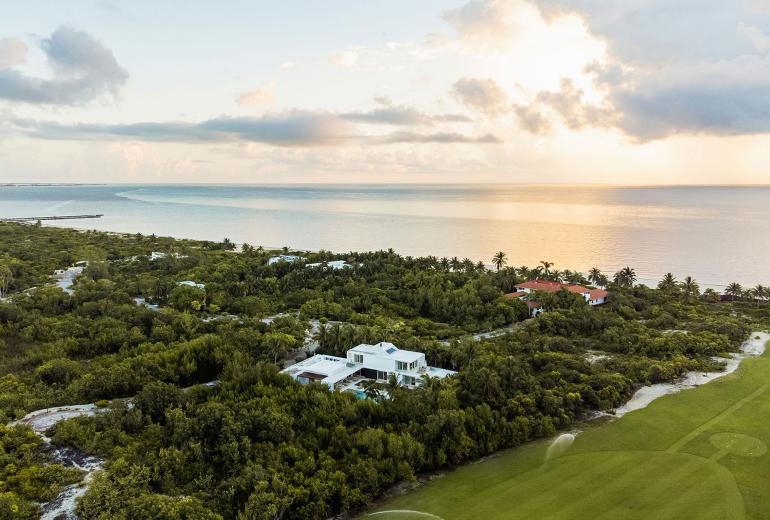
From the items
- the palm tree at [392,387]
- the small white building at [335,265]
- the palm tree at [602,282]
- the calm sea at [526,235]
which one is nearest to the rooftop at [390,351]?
the palm tree at [392,387]

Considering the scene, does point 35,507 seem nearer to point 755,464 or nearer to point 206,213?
point 755,464

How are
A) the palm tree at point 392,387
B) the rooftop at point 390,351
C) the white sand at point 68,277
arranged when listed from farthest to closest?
the white sand at point 68,277
the rooftop at point 390,351
the palm tree at point 392,387

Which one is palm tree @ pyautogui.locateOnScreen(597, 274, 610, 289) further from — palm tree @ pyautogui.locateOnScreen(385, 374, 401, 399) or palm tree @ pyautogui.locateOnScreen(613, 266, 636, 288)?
palm tree @ pyautogui.locateOnScreen(385, 374, 401, 399)

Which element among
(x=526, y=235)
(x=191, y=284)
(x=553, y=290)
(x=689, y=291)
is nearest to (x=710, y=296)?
(x=689, y=291)

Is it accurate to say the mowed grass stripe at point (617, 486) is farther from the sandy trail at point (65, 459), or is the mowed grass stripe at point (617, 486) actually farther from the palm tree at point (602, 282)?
the palm tree at point (602, 282)

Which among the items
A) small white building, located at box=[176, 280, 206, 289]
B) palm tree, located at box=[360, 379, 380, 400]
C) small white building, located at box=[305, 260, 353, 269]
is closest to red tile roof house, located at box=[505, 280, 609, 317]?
small white building, located at box=[305, 260, 353, 269]
